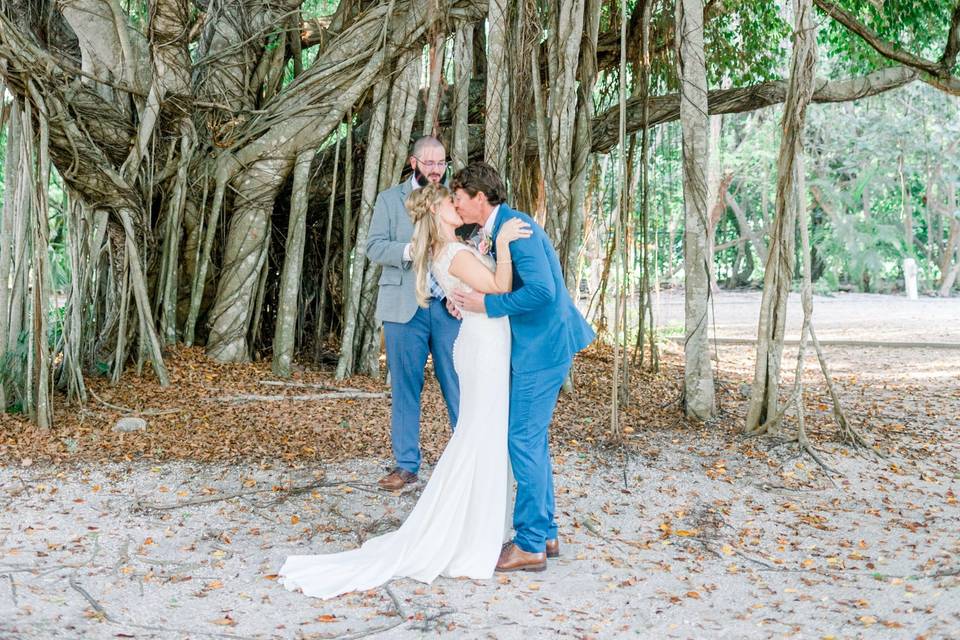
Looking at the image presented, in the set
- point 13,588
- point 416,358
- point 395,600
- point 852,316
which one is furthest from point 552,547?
point 852,316

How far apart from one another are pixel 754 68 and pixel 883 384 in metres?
2.97

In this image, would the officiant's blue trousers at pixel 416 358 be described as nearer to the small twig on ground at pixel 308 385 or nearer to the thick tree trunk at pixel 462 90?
the small twig on ground at pixel 308 385

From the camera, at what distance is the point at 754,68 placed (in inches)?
344

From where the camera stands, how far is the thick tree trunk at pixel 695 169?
568cm

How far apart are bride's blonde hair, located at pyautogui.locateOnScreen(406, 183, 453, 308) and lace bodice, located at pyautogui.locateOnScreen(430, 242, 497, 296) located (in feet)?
0.15

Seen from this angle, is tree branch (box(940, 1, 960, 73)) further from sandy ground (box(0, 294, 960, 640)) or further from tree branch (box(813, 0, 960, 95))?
sandy ground (box(0, 294, 960, 640))

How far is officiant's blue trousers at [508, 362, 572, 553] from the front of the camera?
11.3 feet

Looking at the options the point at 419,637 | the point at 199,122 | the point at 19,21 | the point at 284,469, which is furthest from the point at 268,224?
the point at 419,637

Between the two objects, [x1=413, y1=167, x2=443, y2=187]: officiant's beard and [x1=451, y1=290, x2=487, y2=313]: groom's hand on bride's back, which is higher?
[x1=413, y1=167, x2=443, y2=187]: officiant's beard

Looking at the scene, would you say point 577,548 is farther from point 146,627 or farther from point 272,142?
point 272,142

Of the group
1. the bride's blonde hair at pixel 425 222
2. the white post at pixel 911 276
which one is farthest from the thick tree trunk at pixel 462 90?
the white post at pixel 911 276

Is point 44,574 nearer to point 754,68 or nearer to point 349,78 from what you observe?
point 349,78

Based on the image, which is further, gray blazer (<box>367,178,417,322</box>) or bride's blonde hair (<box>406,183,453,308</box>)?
gray blazer (<box>367,178,417,322</box>)

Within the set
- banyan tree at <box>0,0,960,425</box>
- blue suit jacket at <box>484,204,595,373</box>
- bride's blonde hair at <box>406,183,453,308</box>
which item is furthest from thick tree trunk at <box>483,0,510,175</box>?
blue suit jacket at <box>484,204,595,373</box>
